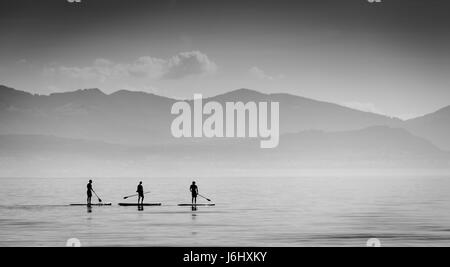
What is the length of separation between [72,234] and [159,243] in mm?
4549

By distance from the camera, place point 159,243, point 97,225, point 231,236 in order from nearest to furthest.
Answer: point 159,243
point 231,236
point 97,225

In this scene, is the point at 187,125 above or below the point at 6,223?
above
